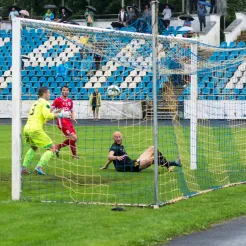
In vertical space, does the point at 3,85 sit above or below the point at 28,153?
above

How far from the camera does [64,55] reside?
135ft

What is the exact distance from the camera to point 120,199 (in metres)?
14.1

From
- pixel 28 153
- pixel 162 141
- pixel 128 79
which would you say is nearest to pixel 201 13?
pixel 128 79

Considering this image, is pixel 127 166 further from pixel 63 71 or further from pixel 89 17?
pixel 89 17

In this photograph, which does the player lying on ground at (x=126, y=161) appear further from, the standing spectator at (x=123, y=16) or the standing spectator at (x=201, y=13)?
the standing spectator at (x=201, y=13)

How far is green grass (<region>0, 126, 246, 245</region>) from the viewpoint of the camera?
11039mm

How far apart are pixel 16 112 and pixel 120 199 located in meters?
2.25

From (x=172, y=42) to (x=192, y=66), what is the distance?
128 centimetres

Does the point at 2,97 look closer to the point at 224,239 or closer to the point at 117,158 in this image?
the point at 117,158

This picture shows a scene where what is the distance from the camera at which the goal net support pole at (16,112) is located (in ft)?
45.5

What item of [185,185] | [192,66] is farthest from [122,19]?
[185,185]

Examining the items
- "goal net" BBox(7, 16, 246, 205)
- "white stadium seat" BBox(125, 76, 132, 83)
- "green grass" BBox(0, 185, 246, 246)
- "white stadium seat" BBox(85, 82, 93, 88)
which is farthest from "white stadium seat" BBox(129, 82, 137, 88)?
"green grass" BBox(0, 185, 246, 246)

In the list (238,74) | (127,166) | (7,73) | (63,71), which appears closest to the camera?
(127,166)

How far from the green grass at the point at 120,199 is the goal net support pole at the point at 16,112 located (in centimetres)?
39
